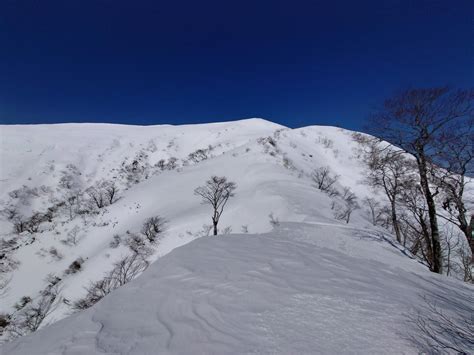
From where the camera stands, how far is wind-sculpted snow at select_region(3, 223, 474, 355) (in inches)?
98.5

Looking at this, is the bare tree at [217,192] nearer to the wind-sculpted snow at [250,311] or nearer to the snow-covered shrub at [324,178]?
the snow-covered shrub at [324,178]

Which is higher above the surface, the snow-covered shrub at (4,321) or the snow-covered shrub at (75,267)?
the snow-covered shrub at (75,267)

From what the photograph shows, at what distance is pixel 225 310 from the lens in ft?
10.1

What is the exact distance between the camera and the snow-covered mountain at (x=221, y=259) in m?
2.70

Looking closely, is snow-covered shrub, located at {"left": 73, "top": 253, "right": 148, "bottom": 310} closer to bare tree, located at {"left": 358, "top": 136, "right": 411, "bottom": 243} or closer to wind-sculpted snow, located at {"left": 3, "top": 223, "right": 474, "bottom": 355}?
wind-sculpted snow, located at {"left": 3, "top": 223, "right": 474, "bottom": 355}

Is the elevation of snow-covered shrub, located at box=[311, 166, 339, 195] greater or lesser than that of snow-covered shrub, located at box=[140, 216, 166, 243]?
greater

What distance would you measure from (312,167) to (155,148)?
45.6m

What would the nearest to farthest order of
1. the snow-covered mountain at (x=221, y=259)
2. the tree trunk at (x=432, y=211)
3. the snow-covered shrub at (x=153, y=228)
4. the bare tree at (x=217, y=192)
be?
the snow-covered mountain at (x=221, y=259)
the tree trunk at (x=432, y=211)
the snow-covered shrub at (x=153, y=228)
the bare tree at (x=217, y=192)

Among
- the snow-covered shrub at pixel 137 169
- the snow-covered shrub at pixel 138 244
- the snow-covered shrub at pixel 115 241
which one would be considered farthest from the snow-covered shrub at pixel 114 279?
the snow-covered shrub at pixel 137 169

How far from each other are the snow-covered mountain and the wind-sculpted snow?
2 centimetres

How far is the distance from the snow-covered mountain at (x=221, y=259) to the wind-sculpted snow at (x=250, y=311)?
Result: 22 mm

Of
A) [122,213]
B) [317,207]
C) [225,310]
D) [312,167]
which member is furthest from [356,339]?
[312,167]

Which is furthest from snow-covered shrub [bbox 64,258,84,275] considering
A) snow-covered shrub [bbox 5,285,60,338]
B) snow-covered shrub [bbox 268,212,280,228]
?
snow-covered shrub [bbox 268,212,280,228]

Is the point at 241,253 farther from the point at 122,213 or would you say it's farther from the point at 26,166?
the point at 26,166
